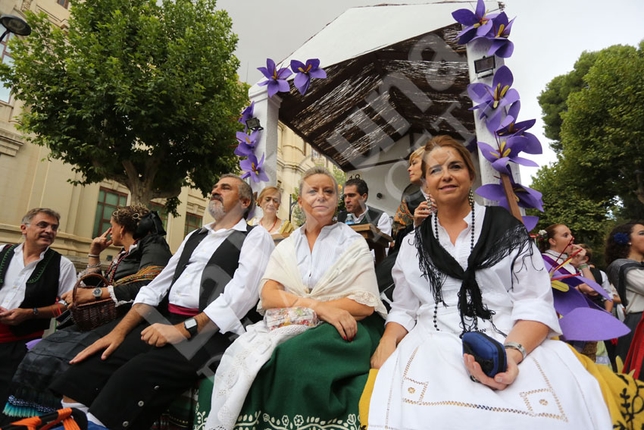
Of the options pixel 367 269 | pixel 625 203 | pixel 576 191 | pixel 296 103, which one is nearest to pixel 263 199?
pixel 296 103

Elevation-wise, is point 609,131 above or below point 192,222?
above

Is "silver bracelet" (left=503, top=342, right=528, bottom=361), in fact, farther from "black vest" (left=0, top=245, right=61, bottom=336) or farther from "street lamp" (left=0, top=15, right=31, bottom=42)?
"street lamp" (left=0, top=15, right=31, bottom=42)

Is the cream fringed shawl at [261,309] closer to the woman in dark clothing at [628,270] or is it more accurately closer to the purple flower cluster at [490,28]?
the purple flower cluster at [490,28]

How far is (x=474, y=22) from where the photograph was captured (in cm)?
321

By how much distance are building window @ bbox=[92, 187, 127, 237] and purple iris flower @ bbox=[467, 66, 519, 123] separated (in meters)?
17.4

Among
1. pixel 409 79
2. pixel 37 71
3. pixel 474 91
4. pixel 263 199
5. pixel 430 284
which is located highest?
pixel 37 71

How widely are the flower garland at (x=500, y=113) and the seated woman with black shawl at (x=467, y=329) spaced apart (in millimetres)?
927

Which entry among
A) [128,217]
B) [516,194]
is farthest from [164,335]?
[516,194]

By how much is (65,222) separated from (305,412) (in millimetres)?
17178

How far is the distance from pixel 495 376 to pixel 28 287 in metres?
4.69

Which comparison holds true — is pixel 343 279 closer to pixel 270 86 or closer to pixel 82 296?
pixel 82 296

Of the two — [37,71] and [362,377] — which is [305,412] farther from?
[37,71]

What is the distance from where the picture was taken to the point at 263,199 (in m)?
4.70

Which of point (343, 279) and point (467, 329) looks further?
point (343, 279)
